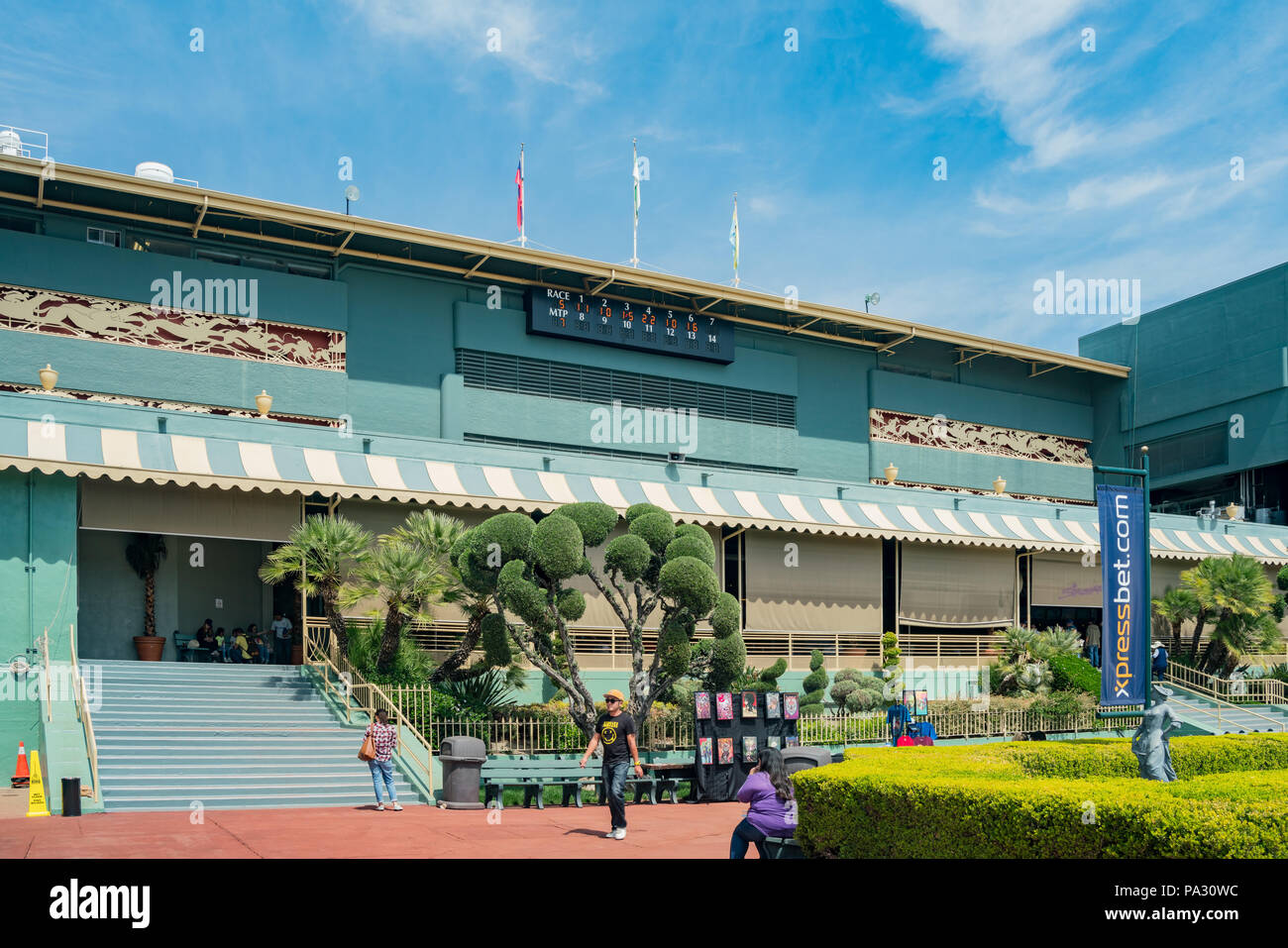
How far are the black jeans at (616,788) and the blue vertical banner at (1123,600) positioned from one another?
24.9ft

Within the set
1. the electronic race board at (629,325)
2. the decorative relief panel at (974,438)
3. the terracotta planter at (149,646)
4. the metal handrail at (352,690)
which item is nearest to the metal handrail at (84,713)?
the metal handrail at (352,690)

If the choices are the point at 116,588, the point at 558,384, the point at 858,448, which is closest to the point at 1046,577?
the point at 858,448

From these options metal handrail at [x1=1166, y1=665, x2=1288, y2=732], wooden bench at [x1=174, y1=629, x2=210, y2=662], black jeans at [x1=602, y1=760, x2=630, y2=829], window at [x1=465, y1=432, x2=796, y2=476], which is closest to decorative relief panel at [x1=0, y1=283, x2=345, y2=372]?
window at [x1=465, y1=432, x2=796, y2=476]

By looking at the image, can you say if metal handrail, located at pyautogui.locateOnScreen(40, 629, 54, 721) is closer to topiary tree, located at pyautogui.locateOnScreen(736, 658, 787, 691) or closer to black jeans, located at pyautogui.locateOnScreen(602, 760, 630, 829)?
black jeans, located at pyautogui.locateOnScreen(602, 760, 630, 829)

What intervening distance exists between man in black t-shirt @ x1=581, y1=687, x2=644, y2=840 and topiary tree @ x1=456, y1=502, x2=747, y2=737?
19.0 ft

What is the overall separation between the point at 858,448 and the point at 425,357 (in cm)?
1394

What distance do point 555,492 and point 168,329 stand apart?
31.2ft

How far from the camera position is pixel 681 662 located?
20.1 m

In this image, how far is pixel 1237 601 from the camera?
31656mm

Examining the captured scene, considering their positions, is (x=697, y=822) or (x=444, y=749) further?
(x=444, y=749)

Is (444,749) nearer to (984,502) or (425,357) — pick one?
(425,357)

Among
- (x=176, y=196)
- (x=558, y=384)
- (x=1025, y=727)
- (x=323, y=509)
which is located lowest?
(x=1025, y=727)

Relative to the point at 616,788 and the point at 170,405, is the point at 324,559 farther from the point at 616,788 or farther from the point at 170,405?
the point at 616,788
